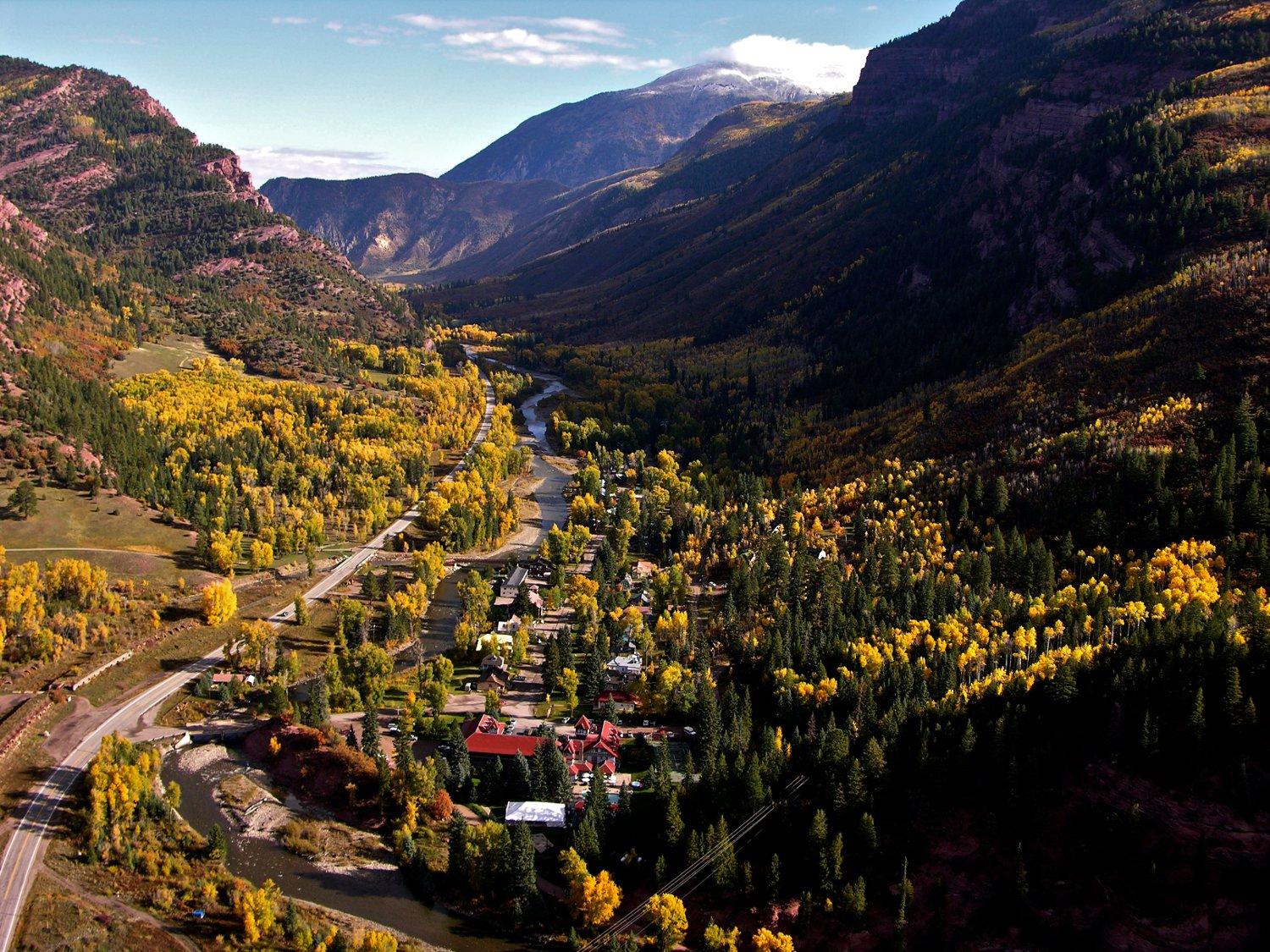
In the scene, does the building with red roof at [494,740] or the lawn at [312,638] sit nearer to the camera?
the building with red roof at [494,740]

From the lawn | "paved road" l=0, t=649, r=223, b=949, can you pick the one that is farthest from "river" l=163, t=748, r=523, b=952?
the lawn

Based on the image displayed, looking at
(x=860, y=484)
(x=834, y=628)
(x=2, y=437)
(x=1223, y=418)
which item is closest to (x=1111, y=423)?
(x=1223, y=418)

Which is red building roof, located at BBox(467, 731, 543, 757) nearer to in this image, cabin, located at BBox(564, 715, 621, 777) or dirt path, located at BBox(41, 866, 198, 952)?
cabin, located at BBox(564, 715, 621, 777)

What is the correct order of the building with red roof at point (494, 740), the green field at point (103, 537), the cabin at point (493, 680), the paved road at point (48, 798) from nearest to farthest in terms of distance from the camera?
the paved road at point (48, 798) → the building with red roof at point (494, 740) → the cabin at point (493, 680) → the green field at point (103, 537)

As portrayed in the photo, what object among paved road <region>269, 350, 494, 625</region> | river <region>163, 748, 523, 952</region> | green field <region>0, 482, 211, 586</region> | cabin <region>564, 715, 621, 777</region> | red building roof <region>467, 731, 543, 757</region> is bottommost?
river <region>163, 748, 523, 952</region>

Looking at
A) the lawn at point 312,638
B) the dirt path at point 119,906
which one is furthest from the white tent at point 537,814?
the lawn at point 312,638

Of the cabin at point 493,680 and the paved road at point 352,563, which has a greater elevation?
the paved road at point 352,563

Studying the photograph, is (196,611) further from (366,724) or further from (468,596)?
(366,724)

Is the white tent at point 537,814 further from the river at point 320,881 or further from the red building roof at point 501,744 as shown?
the river at point 320,881
